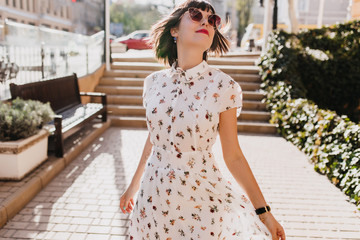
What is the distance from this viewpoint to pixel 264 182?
5.33m

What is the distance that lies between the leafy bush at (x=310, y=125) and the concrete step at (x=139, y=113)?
297 millimetres

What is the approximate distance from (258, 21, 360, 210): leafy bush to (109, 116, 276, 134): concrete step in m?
0.27

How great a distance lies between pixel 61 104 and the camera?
744 cm

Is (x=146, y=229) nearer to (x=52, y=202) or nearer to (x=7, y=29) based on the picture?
(x=52, y=202)

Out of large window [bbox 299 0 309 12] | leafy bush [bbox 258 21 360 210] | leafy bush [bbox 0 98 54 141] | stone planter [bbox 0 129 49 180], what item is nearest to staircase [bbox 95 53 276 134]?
leafy bush [bbox 258 21 360 210]

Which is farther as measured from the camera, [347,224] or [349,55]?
[349,55]

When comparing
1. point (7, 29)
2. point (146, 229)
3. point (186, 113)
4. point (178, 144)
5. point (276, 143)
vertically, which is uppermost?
point (7, 29)

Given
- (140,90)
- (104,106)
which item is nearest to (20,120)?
(104,106)

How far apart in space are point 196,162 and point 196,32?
2.12ft

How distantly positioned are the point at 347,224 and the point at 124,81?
324 inches

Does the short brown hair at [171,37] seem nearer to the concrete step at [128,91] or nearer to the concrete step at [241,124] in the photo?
the concrete step at [241,124]

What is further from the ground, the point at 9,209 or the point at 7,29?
the point at 7,29

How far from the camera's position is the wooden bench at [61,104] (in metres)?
5.52

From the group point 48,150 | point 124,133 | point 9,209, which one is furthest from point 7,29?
point 9,209
